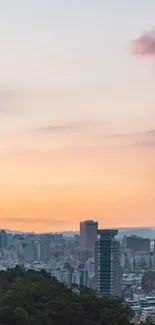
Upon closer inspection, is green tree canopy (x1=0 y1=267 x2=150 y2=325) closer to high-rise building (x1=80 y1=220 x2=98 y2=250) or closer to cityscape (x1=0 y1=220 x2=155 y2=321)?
cityscape (x1=0 y1=220 x2=155 y2=321)

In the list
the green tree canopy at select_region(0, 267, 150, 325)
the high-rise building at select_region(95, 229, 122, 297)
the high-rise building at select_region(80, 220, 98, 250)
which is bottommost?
the green tree canopy at select_region(0, 267, 150, 325)

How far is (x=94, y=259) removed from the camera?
266ft

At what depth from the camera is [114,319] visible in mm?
13539

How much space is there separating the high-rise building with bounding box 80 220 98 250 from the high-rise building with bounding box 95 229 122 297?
44.2 meters

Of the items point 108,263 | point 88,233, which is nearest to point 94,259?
point 108,263

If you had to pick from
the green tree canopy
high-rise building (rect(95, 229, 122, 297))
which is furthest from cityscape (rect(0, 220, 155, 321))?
the green tree canopy

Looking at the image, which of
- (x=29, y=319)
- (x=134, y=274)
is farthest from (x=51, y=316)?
(x=134, y=274)

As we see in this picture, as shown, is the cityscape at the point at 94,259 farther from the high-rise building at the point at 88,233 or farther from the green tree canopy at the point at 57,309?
the green tree canopy at the point at 57,309

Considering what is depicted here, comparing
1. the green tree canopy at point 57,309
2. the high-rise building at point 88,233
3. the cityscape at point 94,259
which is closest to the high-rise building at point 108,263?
the cityscape at point 94,259

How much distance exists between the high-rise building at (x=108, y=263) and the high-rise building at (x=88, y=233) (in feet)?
145

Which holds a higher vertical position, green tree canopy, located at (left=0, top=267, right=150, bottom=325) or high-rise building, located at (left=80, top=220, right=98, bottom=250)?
high-rise building, located at (left=80, top=220, right=98, bottom=250)

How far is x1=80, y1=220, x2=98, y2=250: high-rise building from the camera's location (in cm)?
11494

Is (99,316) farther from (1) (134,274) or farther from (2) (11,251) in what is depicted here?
(2) (11,251)

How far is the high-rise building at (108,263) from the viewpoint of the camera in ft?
219
